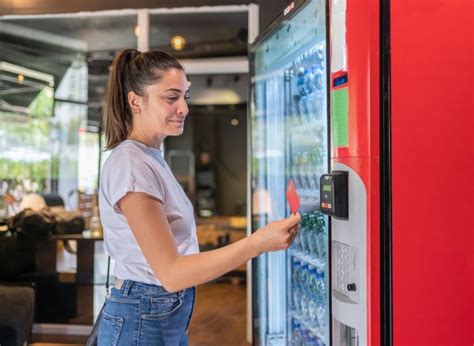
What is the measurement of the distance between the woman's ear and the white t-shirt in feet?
Result: 0.34

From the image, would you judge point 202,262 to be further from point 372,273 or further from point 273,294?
point 273,294

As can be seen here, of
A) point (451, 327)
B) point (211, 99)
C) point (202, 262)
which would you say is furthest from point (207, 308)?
point (211, 99)

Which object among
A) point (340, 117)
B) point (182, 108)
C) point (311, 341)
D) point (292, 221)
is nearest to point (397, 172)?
point (340, 117)

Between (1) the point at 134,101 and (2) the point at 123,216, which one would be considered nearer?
(2) the point at 123,216

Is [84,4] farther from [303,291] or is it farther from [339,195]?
[339,195]

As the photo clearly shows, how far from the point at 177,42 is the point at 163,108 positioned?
12.1ft

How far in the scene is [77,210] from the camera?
4730mm

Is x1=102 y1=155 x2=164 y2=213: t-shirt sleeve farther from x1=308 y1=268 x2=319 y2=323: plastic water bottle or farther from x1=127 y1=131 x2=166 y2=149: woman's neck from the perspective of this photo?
x1=308 y1=268 x2=319 y2=323: plastic water bottle

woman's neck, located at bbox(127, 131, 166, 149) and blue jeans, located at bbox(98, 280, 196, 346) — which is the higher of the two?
woman's neck, located at bbox(127, 131, 166, 149)

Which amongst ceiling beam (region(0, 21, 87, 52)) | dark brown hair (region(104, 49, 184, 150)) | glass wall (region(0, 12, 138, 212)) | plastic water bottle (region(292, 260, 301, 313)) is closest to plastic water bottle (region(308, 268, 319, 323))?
plastic water bottle (region(292, 260, 301, 313))

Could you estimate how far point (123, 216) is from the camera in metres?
1.41

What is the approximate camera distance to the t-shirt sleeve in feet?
4.30

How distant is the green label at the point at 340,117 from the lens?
175 centimetres

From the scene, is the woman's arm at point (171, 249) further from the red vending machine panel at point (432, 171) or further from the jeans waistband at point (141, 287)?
the red vending machine panel at point (432, 171)
